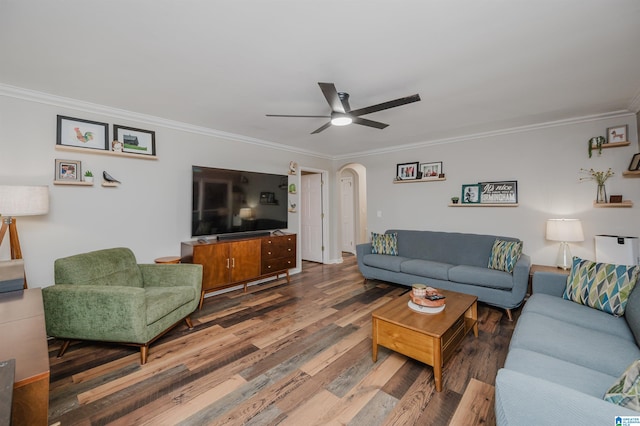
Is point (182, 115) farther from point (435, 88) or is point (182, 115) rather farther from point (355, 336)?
point (355, 336)

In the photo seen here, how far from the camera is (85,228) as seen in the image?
9.73ft

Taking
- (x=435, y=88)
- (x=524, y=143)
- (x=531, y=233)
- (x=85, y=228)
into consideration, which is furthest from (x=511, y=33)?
(x=85, y=228)

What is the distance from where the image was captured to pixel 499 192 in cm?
409

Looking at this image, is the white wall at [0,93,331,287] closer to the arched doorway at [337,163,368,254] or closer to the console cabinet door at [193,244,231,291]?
the console cabinet door at [193,244,231,291]

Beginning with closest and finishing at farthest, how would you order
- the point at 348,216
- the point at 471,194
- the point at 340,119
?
1. the point at 340,119
2. the point at 471,194
3. the point at 348,216

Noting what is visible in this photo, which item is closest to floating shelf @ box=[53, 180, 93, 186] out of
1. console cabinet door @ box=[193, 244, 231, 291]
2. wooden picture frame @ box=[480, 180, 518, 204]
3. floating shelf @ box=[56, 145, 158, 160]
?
floating shelf @ box=[56, 145, 158, 160]

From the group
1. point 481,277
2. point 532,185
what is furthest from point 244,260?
point 532,185

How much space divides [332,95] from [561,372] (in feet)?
7.51

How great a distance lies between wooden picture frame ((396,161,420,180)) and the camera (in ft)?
16.2

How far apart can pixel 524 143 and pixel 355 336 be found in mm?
3654

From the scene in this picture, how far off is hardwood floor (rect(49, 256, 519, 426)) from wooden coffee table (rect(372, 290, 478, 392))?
0.17 m

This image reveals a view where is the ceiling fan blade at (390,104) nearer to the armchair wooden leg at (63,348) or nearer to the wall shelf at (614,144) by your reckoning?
the wall shelf at (614,144)

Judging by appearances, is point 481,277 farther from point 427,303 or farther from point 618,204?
point 618,204

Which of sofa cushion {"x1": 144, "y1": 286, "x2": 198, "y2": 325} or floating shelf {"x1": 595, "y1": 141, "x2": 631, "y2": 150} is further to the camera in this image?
floating shelf {"x1": 595, "y1": 141, "x2": 631, "y2": 150}
